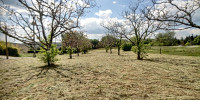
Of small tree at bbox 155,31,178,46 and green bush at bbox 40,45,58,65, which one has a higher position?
small tree at bbox 155,31,178,46

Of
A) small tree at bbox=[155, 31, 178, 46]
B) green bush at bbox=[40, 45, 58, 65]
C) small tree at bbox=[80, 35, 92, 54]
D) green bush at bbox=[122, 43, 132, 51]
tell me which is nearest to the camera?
green bush at bbox=[40, 45, 58, 65]

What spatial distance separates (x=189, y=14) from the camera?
13.7 feet

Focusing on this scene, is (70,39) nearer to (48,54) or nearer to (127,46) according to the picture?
(48,54)

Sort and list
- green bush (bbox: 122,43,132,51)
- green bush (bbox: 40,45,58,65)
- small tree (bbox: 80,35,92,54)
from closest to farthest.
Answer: green bush (bbox: 40,45,58,65) → small tree (bbox: 80,35,92,54) → green bush (bbox: 122,43,132,51)

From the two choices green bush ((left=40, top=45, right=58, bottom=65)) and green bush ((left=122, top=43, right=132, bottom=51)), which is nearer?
green bush ((left=40, top=45, right=58, bottom=65))

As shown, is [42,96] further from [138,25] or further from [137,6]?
[137,6]

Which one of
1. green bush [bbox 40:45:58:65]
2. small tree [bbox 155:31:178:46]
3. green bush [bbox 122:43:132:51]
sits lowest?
green bush [bbox 40:45:58:65]

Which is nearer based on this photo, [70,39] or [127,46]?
[70,39]

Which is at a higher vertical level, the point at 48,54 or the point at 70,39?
the point at 70,39

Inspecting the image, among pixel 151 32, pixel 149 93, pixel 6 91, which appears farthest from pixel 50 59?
pixel 151 32

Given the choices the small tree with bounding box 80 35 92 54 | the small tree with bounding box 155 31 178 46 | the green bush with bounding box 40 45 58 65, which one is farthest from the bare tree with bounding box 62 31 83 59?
the small tree with bounding box 155 31 178 46

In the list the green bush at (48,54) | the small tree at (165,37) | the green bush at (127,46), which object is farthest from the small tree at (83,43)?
the small tree at (165,37)

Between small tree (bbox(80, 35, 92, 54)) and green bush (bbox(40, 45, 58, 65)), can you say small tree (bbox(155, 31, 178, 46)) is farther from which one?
small tree (bbox(80, 35, 92, 54))

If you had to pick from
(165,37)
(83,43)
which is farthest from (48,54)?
(165,37)
